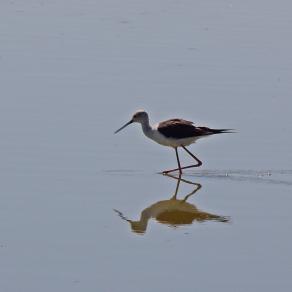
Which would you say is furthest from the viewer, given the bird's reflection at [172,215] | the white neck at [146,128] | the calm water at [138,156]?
the white neck at [146,128]

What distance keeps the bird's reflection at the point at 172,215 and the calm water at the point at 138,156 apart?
0.06ft

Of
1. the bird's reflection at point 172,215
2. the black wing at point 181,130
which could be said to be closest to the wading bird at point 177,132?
the black wing at point 181,130

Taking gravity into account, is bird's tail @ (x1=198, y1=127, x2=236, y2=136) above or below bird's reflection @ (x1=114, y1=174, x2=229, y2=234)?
above

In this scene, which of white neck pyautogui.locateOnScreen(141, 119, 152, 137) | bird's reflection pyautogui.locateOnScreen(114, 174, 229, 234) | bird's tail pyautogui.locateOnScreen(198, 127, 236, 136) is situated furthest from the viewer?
white neck pyautogui.locateOnScreen(141, 119, 152, 137)

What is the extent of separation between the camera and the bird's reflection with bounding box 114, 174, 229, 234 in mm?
9016

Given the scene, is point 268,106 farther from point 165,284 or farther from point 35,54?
point 165,284

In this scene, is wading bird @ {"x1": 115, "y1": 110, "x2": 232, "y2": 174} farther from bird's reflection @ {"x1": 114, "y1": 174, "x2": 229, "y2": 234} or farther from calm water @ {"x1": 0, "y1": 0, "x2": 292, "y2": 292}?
bird's reflection @ {"x1": 114, "y1": 174, "x2": 229, "y2": 234}

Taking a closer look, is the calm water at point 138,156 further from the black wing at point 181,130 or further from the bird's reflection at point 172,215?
the black wing at point 181,130

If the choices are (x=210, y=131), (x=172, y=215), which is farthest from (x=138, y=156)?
(x=172, y=215)

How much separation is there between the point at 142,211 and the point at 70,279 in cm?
201

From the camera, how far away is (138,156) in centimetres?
1095

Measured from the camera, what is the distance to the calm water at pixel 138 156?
25.6 ft

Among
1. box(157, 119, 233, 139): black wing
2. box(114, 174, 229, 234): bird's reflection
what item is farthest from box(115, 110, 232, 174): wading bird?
box(114, 174, 229, 234): bird's reflection

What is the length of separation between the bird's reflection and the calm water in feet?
0.06
